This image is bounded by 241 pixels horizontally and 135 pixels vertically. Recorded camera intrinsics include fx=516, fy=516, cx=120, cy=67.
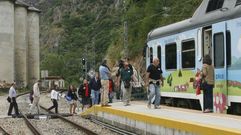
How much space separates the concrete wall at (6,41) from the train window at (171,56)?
7104 cm

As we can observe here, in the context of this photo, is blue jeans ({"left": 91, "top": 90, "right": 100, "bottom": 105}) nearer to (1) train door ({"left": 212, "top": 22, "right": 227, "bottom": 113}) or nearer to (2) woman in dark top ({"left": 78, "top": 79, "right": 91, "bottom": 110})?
(2) woman in dark top ({"left": 78, "top": 79, "right": 91, "bottom": 110})

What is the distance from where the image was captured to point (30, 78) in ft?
358

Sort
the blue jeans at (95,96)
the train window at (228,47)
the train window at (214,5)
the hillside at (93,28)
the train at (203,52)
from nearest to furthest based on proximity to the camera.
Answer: the train at (203,52)
the train window at (228,47)
the train window at (214,5)
the blue jeans at (95,96)
the hillside at (93,28)

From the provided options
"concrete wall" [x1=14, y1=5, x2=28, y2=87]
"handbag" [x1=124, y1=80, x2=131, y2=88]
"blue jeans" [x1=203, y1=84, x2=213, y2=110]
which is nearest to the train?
"blue jeans" [x1=203, y1=84, x2=213, y2=110]

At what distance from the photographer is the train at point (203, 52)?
1475cm

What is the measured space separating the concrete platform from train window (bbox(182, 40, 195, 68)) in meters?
2.89

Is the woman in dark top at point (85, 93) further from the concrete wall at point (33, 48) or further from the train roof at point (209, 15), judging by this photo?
the concrete wall at point (33, 48)

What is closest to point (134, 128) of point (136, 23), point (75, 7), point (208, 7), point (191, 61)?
point (191, 61)

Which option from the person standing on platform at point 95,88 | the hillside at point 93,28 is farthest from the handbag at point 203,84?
the hillside at point 93,28

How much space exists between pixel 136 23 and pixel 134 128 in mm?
39071

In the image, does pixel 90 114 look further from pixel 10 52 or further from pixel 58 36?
pixel 58 36

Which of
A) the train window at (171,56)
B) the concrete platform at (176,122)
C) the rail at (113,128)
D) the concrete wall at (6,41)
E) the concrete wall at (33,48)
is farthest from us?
the concrete wall at (33,48)

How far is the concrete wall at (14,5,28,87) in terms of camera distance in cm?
10025

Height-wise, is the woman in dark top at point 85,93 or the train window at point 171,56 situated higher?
the train window at point 171,56
